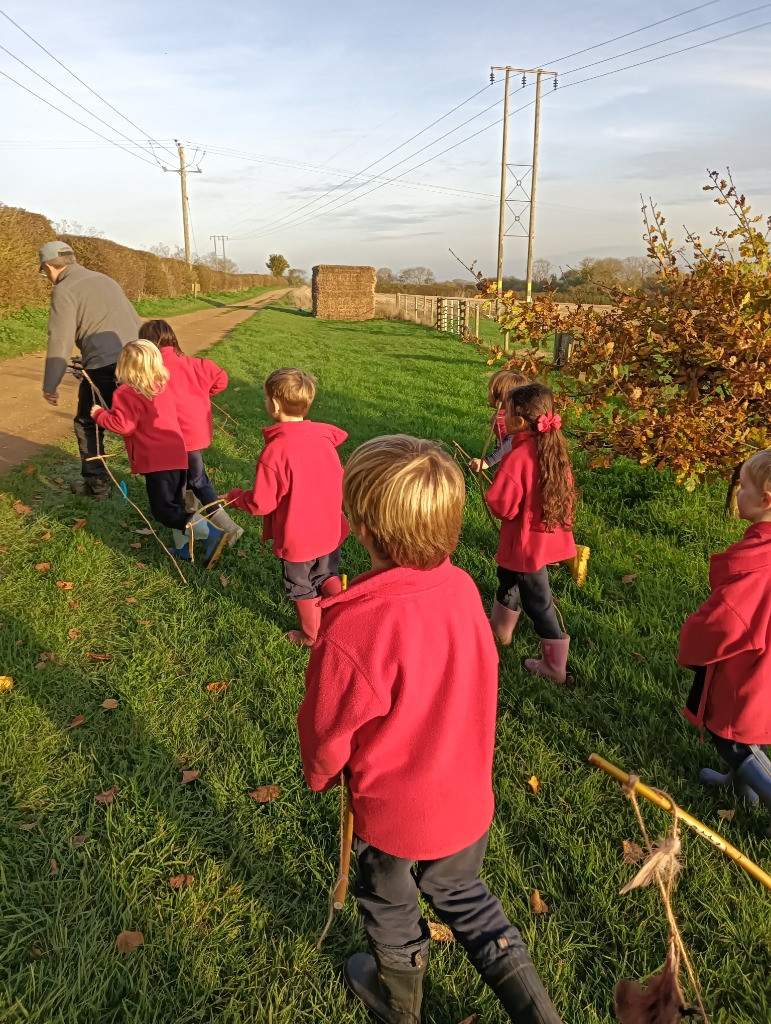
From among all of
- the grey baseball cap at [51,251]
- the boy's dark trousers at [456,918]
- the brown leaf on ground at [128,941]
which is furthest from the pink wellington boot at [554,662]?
the grey baseball cap at [51,251]

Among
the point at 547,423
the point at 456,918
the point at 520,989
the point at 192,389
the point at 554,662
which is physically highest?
the point at 547,423

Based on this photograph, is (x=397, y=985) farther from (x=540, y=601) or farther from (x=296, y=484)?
(x=296, y=484)

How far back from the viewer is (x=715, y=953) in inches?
91.4

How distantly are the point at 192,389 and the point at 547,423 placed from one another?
3114mm

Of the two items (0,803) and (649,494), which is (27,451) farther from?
(649,494)

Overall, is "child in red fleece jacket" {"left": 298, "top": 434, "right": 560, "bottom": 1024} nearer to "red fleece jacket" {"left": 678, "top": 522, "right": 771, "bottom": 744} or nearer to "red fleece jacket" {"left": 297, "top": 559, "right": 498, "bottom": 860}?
"red fleece jacket" {"left": 297, "top": 559, "right": 498, "bottom": 860}

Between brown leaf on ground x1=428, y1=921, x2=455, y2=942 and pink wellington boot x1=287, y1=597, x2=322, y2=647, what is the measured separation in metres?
1.88

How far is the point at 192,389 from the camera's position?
213 inches

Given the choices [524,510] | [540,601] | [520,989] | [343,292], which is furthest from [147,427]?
[343,292]

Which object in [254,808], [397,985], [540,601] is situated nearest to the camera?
[397,985]

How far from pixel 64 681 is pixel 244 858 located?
5.65ft

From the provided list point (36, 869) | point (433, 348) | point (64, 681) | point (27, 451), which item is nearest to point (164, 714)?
point (64, 681)

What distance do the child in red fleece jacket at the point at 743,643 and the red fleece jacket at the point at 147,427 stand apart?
3.76 metres

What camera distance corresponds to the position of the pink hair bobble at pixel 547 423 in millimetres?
3518
